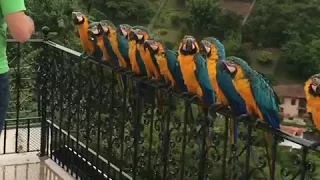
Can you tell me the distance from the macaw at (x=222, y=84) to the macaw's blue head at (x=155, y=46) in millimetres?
242

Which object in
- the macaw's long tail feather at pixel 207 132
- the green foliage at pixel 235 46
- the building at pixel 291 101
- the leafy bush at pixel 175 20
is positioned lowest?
the building at pixel 291 101

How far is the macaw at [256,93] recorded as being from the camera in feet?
7.36

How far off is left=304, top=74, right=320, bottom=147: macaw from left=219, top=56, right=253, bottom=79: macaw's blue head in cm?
30

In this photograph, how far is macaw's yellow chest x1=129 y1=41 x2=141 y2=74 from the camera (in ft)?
9.53

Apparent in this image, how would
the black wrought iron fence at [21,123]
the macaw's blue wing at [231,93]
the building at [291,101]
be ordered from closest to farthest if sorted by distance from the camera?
the macaw's blue wing at [231,93]
the black wrought iron fence at [21,123]
the building at [291,101]

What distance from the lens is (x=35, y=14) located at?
12859 millimetres

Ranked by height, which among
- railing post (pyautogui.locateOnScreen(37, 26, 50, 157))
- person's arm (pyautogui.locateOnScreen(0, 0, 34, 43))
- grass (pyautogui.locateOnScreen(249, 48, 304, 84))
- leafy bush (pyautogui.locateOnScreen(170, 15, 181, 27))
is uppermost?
person's arm (pyautogui.locateOnScreen(0, 0, 34, 43))

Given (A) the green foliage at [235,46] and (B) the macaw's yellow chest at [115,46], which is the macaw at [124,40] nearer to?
(B) the macaw's yellow chest at [115,46]

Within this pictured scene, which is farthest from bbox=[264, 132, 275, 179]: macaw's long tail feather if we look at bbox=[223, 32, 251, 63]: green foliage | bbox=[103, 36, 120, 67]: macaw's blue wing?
bbox=[223, 32, 251, 63]: green foliage

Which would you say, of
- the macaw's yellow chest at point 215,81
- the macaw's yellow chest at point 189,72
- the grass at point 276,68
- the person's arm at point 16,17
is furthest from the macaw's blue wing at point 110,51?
the grass at point 276,68

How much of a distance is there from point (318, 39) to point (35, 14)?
22.0m

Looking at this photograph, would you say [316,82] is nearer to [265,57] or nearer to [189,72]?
[189,72]

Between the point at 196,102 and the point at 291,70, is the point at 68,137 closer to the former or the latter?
the point at 196,102

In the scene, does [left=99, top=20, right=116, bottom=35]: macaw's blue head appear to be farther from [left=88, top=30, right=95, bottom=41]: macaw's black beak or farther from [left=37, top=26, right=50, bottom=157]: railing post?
[left=37, top=26, right=50, bottom=157]: railing post
